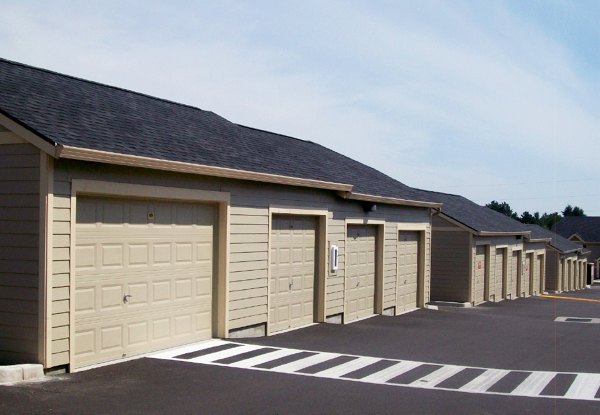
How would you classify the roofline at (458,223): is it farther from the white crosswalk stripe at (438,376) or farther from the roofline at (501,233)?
the white crosswalk stripe at (438,376)

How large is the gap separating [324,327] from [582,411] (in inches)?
283

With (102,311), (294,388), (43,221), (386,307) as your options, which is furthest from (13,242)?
(386,307)

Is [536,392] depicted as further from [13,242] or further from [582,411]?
[13,242]

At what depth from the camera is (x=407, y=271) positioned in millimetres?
19719

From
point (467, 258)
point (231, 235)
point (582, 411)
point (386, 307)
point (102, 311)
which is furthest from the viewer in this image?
point (467, 258)

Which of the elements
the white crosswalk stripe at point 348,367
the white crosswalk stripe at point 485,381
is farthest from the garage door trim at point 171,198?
the white crosswalk stripe at point 485,381

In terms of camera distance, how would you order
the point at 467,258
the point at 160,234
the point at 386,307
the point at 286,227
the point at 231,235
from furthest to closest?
the point at 467,258, the point at 386,307, the point at 286,227, the point at 231,235, the point at 160,234

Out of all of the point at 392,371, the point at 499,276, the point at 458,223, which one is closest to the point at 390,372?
the point at 392,371

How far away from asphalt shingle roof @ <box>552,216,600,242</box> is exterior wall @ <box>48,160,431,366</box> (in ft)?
201

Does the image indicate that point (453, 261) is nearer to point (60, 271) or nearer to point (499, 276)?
point (499, 276)

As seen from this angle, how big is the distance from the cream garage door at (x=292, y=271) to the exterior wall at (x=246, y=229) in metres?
0.34

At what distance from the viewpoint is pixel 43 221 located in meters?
8.52

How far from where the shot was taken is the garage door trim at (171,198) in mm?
8875

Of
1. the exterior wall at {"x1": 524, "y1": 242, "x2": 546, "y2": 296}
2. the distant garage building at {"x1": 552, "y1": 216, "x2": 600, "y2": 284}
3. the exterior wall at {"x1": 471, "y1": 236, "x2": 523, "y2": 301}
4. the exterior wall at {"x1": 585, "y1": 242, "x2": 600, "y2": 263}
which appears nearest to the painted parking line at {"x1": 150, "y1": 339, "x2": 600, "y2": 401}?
the exterior wall at {"x1": 471, "y1": 236, "x2": 523, "y2": 301}
